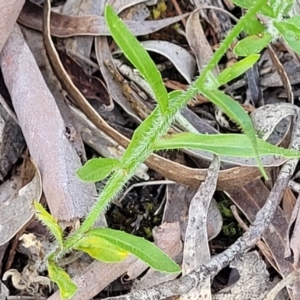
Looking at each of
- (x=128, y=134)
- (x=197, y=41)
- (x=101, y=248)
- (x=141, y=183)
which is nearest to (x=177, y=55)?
(x=197, y=41)

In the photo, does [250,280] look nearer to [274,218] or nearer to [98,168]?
[274,218]

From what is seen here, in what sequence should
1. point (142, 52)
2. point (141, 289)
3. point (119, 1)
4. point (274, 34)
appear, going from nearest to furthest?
1. point (142, 52)
2. point (274, 34)
3. point (141, 289)
4. point (119, 1)

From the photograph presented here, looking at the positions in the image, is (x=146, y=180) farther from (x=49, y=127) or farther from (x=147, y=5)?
(x=147, y=5)

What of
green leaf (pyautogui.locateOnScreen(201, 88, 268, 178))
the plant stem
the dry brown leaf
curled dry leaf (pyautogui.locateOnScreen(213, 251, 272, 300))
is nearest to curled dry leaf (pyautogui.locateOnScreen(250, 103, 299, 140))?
the dry brown leaf

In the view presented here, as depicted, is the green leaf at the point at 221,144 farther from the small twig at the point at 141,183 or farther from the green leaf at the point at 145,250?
the small twig at the point at 141,183

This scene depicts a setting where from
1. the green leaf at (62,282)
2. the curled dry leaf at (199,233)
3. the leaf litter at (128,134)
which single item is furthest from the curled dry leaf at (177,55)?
the green leaf at (62,282)

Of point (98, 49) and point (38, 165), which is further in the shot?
point (98, 49)

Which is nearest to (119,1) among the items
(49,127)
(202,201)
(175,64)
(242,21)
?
(175,64)
